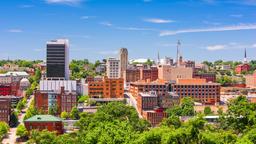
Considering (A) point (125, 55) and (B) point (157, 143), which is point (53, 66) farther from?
(B) point (157, 143)

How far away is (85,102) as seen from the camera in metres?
68.8

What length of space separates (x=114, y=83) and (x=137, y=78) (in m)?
26.0

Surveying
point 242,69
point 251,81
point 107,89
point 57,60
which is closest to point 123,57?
point 251,81

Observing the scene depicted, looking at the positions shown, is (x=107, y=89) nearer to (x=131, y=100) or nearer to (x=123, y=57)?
(x=131, y=100)

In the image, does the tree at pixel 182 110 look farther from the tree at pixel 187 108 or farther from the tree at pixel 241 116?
the tree at pixel 241 116

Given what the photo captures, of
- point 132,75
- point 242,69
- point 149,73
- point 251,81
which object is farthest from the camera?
point 242,69

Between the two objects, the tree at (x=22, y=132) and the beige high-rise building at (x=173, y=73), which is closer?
the tree at (x=22, y=132)

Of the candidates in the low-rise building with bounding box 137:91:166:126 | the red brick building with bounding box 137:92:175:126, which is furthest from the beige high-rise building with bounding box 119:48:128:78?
the low-rise building with bounding box 137:91:166:126

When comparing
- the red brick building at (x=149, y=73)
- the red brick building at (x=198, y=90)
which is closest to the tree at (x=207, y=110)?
the red brick building at (x=198, y=90)

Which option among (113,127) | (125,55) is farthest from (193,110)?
(125,55)

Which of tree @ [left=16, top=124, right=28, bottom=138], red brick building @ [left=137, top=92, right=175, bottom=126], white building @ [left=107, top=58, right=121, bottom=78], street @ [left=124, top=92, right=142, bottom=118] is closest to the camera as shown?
tree @ [left=16, top=124, right=28, bottom=138]

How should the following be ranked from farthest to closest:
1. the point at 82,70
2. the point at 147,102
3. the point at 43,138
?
1. the point at 82,70
2. the point at 147,102
3. the point at 43,138

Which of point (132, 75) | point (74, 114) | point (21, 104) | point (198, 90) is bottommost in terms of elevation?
point (74, 114)

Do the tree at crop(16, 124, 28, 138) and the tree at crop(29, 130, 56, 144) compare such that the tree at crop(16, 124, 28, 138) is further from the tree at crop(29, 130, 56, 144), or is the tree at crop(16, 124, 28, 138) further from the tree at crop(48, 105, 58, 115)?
the tree at crop(48, 105, 58, 115)
